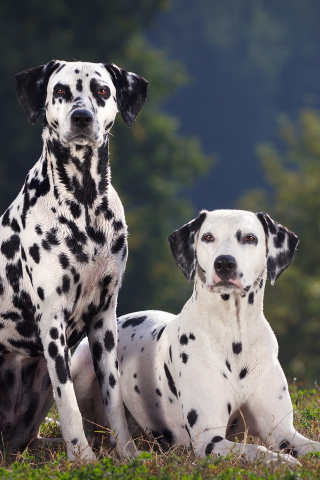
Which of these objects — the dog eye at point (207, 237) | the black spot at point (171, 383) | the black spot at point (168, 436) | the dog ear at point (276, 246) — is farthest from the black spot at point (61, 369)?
the dog ear at point (276, 246)

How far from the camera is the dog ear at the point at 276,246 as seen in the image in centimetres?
554

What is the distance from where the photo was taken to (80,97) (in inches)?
215

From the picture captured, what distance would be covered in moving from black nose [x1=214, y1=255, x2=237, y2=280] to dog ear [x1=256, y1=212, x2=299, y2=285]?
51 cm

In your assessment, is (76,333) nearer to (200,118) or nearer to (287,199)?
(287,199)

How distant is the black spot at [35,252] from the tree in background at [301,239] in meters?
16.3

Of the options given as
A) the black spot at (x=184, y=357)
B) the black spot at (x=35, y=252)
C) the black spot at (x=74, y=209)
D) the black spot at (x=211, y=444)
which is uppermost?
the black spot at (x=74, y=209)

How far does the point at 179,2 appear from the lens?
2174 inches

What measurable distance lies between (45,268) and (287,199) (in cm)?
2438

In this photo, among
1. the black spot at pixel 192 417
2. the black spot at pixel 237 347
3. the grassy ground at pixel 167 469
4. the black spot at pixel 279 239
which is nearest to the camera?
the grassy ground at pixel 167 469

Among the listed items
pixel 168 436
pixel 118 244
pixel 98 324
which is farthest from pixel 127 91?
pixel 168 436

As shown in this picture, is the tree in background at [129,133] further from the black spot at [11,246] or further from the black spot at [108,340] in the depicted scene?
the black spot at [108,340]

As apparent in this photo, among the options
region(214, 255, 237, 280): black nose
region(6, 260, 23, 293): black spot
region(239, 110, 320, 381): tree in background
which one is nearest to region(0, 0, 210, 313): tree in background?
region(239, 110, 320, 381): tree in background

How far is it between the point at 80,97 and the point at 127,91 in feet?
1.94

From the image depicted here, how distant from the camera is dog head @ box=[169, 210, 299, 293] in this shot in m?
5.16
